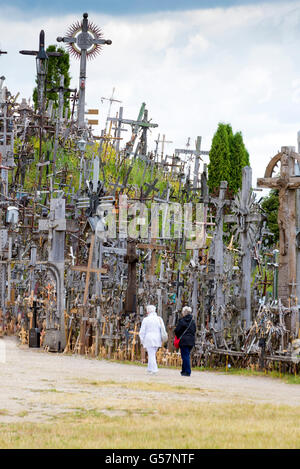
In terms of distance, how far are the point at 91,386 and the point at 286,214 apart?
6152mm

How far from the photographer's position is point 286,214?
685 inches

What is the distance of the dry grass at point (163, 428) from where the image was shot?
822 cm

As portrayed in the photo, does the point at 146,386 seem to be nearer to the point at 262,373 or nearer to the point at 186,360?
the point at 186,360

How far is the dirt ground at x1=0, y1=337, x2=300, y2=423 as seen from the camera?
36.5ft

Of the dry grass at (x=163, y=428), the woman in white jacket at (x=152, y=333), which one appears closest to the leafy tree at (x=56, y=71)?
the woman in white jacket at (x=152, y=333)

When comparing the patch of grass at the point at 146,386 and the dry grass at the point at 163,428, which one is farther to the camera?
the patch of grass at the point at 146,386

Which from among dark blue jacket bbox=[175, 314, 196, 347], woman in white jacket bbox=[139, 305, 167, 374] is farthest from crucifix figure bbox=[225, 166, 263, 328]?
woman in white jacket bbox=[139, 305, 167, 374]

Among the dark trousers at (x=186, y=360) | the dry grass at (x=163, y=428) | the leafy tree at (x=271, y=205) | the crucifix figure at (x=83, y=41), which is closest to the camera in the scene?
the dry grass at (x=163, y=428)

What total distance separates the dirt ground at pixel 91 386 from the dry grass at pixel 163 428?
2.13 feet

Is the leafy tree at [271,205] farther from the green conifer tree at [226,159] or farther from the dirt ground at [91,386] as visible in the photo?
the dirt ground at [91,386]

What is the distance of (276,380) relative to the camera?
16.1 metres

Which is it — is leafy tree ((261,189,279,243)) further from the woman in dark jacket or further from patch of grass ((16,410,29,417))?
patch of grass ((16,410,29,417))

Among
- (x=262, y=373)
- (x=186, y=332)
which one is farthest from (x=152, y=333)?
(x=262, y=373)

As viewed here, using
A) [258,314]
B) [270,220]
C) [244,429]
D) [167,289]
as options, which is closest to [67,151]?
[270,220]
